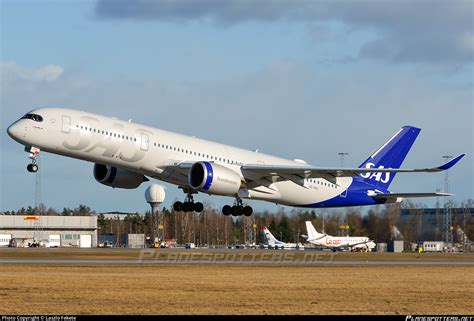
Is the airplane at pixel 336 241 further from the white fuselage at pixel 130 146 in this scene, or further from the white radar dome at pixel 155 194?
the white fuselage at pixel 130 146

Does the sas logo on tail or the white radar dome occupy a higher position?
the white radar dome

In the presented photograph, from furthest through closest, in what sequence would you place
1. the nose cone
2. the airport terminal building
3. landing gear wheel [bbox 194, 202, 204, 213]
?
the airport terminal building → landing gear wheel [bbox 194, 202, 204, 213] → the nose cone

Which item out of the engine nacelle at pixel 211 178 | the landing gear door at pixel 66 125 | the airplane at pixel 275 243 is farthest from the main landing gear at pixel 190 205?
the airplane at pixel 275 243

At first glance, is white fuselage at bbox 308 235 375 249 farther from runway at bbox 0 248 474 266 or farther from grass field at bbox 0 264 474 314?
grass field at bbox 0 264 474 314

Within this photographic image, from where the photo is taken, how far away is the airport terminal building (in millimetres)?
130875

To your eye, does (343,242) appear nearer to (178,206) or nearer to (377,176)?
(377,176)

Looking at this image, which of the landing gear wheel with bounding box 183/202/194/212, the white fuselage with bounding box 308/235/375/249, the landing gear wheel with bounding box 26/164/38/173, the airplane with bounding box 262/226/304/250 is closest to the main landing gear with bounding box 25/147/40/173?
the landing gear wheel with bounding box 26/164/38/173

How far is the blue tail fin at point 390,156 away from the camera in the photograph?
60.9m

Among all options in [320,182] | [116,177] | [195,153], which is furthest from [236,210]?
[116,177]

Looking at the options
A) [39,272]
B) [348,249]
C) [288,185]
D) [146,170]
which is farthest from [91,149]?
[348,249]

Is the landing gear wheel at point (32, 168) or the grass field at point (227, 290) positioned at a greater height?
the landing gear wheel at point (32, 168)

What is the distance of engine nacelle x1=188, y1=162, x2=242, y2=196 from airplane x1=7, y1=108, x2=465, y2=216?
0.06 m

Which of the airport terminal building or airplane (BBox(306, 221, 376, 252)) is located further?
the airport terminal building

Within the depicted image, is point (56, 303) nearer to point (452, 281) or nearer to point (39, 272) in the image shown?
point (39, 272)
